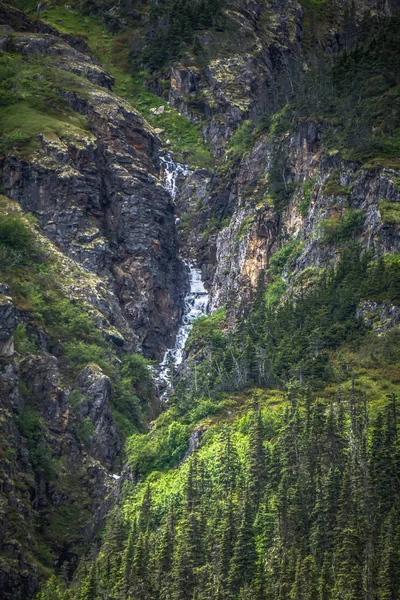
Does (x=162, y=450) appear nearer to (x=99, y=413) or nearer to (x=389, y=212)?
(x=99, y=413)

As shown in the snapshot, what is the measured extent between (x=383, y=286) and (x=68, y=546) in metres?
54.8

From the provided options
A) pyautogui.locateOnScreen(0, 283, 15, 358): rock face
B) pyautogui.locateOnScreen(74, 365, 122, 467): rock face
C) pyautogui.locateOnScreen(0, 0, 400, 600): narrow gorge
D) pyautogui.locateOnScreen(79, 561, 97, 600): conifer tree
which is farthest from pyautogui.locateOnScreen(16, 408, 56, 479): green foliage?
pyautogui.locateOnScreen(79, 561, 97, 600): conifer tree

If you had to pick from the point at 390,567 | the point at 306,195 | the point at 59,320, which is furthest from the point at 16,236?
the point at 390,567

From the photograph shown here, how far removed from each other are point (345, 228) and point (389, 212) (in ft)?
27.1

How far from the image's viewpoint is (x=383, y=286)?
148 m

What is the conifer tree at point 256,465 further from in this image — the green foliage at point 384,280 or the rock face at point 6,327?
the rock face at point 6,327

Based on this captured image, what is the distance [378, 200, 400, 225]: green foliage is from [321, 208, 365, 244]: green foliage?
458 centimetres

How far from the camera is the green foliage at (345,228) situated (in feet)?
530

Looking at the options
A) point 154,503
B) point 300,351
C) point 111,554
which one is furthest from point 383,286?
point 111,554

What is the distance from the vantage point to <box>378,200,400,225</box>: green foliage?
504 ft

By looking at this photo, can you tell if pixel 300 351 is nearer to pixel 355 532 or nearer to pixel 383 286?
pixel 383 286

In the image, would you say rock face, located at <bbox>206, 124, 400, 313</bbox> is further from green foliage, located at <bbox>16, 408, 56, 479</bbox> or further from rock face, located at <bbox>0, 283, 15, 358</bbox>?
green foliage, located at <bbox>16, 408, 56, 479</bbox>

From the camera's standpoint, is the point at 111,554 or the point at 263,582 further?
the point at 111,554

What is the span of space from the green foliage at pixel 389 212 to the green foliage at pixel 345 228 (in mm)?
4580
